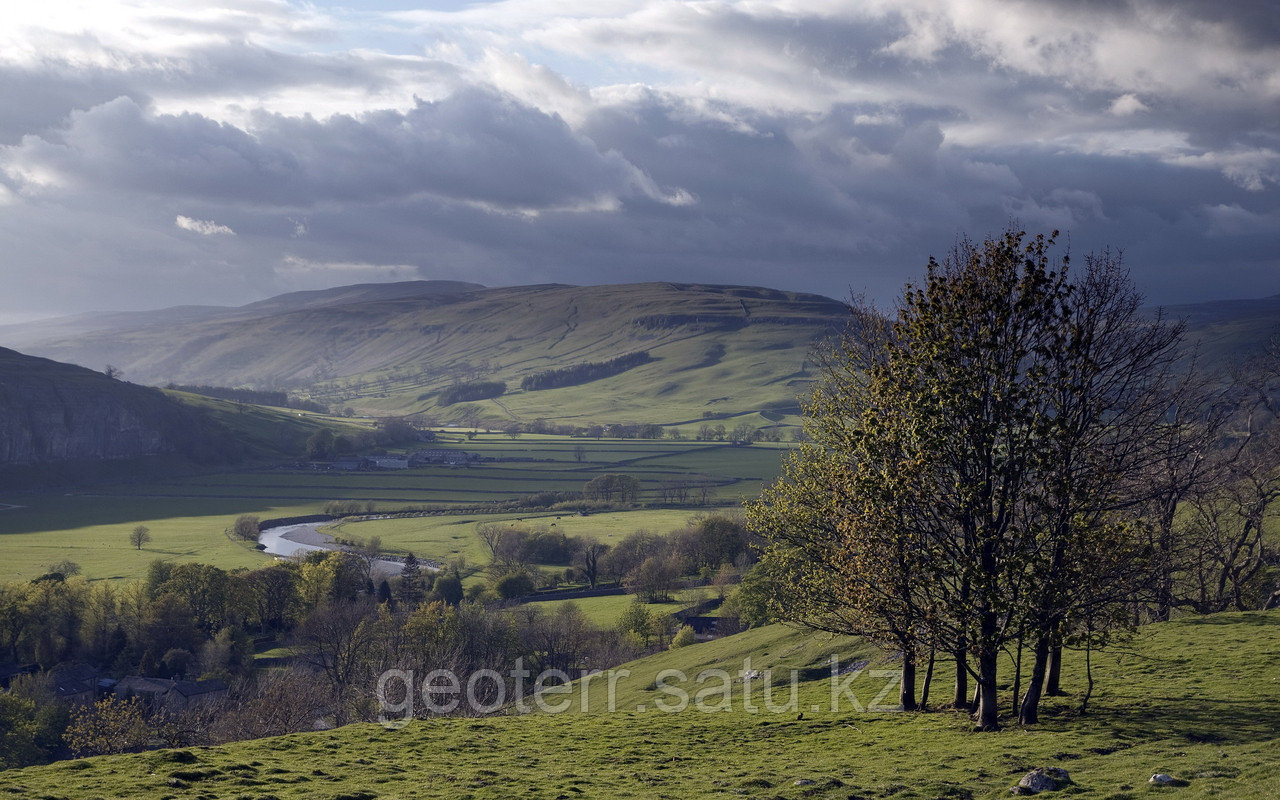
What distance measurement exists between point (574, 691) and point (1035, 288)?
41503 mm

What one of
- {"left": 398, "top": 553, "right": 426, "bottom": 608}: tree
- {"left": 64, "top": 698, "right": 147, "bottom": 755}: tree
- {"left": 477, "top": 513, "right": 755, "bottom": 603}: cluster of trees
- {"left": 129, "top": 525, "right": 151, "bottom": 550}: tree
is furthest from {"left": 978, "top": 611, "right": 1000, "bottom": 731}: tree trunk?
{"left": 129, "top": 525, "right": 151, "bottom": 550}: tree

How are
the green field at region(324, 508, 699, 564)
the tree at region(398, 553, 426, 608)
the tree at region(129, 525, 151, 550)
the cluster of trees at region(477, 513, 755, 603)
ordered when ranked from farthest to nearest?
the tree at region(129, 525, 151, 550) < the green field at region(324, 508, 699, 564) < the cluster of trees at region(477, 513, 755, 603) < the tree at region(398, 553, 426, 608)

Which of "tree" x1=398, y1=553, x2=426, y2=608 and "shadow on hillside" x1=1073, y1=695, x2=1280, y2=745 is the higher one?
"shadow on hillside" x1=1073, y1=695, x2=1280, y2=745

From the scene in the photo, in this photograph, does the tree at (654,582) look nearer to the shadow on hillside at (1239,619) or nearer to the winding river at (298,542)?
the winding river at (298,542)

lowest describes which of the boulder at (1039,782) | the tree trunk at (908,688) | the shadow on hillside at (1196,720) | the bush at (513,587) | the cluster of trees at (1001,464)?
the bush at (513,587)

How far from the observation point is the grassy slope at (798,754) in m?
21.3

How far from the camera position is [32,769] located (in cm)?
2409

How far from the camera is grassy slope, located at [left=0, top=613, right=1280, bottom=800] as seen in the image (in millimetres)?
21297

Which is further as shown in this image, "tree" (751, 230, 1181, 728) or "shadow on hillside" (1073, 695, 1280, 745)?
"tree" (751, 230, 1181, 728)

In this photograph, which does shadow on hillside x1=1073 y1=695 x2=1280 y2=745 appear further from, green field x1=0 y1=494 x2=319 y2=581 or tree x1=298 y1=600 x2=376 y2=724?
green field x1=0 y1=494 x2=319 y2=581

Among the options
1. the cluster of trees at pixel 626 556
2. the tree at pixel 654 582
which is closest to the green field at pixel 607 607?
the tree at pixel 654 582

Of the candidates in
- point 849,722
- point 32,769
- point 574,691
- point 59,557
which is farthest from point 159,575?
point 849,722

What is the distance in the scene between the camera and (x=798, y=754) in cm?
2670

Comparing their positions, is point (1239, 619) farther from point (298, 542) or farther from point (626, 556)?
point (298, 542)
